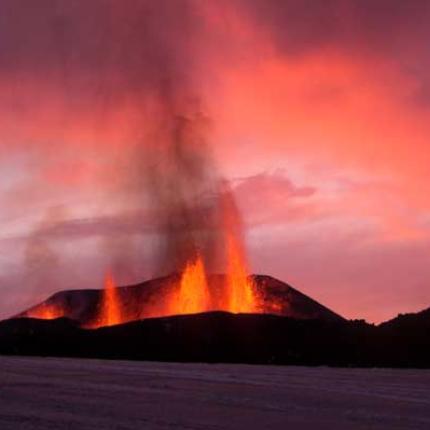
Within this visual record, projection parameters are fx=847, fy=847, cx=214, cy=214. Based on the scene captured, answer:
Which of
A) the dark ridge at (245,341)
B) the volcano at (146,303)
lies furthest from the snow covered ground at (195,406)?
the volcano at (146,303)

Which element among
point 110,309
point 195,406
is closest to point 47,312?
point 110,309

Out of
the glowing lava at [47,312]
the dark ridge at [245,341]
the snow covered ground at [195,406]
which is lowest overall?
the snow covered ground at [195,406]

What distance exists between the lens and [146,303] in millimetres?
171750

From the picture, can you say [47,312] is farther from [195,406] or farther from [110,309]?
[195,406]

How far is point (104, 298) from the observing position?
188875 mm

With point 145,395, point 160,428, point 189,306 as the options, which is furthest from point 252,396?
point 189,306

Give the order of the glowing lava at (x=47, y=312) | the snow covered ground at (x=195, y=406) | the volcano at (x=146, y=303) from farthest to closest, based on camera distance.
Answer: the glowing lava at (x=47, y=312), the volcano at (x=146, y=303), the snow covered ground at (x=195, y=406)

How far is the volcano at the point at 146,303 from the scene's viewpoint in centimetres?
16019

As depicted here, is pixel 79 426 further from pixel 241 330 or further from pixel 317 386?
pixel 241 330

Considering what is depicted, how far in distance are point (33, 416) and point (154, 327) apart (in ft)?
326

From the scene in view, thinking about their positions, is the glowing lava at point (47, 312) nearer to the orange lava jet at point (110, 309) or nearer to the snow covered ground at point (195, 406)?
the orange lava jet at point (110, 309)

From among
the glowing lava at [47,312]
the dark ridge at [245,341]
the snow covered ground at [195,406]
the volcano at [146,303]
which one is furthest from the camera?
the glowing lava at [47,312]

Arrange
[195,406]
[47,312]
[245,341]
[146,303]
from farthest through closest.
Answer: [47,312] < [146,303] < [245,341] < [195,406]

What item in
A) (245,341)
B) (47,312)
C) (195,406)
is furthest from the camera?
(47,312)
